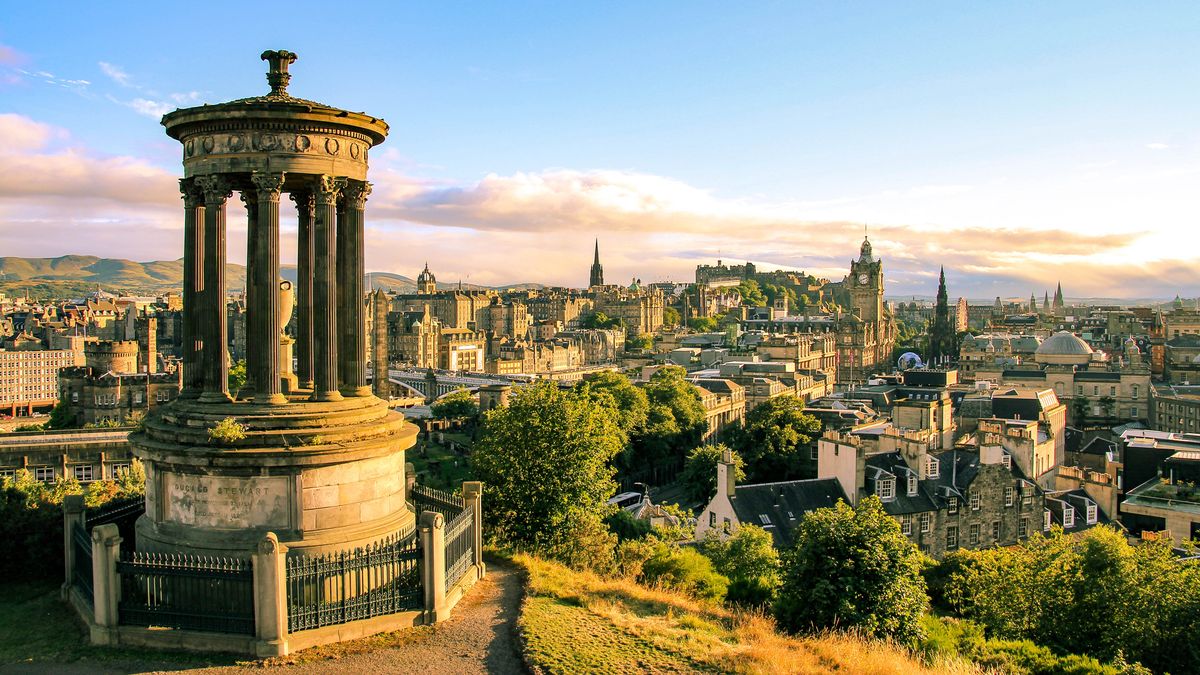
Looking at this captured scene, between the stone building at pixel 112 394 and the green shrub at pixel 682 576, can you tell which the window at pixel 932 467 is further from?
the stone building at pixel 112 394

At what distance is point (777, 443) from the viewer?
212ft

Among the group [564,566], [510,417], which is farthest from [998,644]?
[510,417]

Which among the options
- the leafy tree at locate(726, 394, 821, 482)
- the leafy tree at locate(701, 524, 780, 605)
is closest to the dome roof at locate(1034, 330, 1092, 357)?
the leafy tree at locate(726, 394, 821, 482)

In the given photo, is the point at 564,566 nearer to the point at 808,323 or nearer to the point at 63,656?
the point at 63,656

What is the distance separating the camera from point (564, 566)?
19.6 meters

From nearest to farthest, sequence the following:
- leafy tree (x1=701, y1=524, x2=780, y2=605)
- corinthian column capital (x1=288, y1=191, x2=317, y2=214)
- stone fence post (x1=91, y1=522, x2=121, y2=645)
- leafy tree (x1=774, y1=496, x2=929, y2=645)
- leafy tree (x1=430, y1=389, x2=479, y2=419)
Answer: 1. stone fence post (x1=91, y1=522, x2=121, y2=645)
2. corinthian column capital (x1=288, y1=191, x2=317, y2=214)
3. leafy tree (x1=774, y1=496, x2=929, y2=645)
4. leafy tree (x1=701, y1=524, x2=780, y2=605)
5. leafy tree (x1=430, y1=389, x2=479, y2=419)

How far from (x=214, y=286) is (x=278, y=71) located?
4.16 meters

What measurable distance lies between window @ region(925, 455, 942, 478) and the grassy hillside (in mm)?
26960

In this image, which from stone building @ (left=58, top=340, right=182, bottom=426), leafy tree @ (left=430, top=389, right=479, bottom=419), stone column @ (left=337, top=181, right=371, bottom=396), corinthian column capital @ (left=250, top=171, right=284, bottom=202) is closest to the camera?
corinthian column capital @ (left=250, top=171, right=284, bottom=202)

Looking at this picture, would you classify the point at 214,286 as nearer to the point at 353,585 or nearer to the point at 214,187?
the point at 214,187

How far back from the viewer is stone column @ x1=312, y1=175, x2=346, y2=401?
53.7 ft

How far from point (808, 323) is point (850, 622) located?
158 meters

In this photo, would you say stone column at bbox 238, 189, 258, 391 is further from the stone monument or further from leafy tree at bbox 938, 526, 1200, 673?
leafy tree at bbox 938, 526, 1200, 673

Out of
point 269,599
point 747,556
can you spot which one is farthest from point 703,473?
point 269,599
